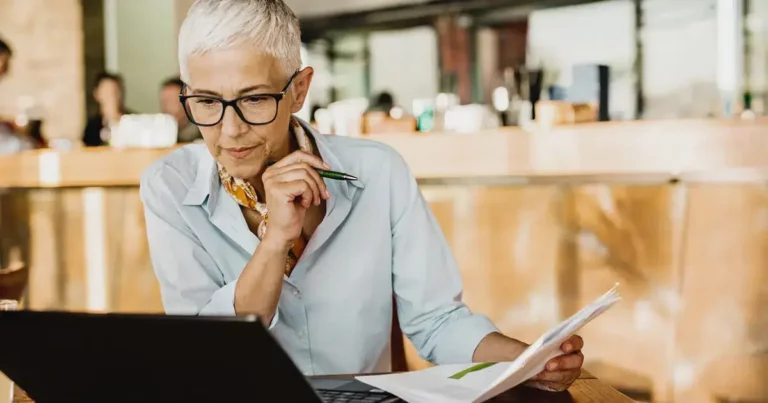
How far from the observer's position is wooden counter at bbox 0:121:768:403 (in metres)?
2.54

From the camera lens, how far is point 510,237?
2.85 m

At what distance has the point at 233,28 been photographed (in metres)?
1.18

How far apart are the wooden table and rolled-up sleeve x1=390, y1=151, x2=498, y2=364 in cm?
31

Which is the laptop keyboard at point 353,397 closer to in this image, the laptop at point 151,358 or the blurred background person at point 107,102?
the laptop at point 151,358

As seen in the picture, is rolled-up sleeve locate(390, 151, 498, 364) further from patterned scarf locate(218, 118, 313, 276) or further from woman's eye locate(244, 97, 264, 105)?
woman's eye locate(244, 97, 264, 105)

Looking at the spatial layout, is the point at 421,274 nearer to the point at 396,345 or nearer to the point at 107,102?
the point at 396,345

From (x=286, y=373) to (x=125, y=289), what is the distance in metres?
2.96

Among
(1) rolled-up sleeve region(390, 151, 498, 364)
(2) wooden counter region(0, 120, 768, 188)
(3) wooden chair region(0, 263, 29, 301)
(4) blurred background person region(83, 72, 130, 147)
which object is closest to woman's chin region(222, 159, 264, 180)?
(1) rolled-up sleeve region(390, 151, 498, 364)

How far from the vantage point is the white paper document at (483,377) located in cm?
89

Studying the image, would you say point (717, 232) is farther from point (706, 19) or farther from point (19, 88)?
point (19, 88)

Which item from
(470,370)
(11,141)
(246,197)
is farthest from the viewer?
(11,141)

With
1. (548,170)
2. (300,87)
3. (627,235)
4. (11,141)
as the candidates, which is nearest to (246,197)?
(300,87)

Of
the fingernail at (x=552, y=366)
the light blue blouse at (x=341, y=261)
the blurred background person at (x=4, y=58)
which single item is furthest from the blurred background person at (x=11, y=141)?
the fingernail at (x=552, y=366)

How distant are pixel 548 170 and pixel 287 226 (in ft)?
5.65
